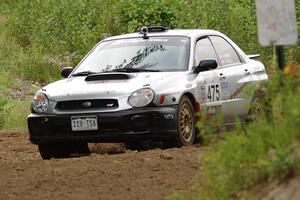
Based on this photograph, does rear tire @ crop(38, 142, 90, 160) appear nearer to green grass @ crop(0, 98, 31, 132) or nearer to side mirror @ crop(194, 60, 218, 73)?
side mirror @ crop(194, 60, 218, 73)

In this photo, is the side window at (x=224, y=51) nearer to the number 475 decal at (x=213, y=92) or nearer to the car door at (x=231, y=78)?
the car door at (x=231, y=78)

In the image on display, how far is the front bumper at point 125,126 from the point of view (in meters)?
11.0

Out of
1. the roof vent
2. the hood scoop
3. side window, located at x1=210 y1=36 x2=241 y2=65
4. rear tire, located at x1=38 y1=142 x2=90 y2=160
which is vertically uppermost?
the roof vent

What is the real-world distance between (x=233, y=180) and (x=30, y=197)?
2.29 meters

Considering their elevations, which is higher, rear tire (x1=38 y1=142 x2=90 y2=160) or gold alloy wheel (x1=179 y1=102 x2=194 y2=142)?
gold alloy wheel (x1=179 y1=102 x2=194 y2=142)

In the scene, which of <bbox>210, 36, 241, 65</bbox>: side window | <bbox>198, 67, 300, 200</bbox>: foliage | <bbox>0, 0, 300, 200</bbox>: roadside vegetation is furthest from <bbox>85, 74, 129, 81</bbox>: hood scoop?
<bbox>198, 67, 300, 200</bbox>: foliage

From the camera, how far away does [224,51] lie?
43.6ft

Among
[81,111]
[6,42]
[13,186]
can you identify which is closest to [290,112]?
[13,186]

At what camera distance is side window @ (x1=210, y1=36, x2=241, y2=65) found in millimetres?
13094

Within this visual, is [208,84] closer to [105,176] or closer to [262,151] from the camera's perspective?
[105,176]

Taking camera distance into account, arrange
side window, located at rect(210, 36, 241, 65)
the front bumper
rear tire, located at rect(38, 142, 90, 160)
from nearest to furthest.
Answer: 1. the front bumper
2. rear tire, located at rect(38, 142, 90, 160)
3. side window, located at rect(210, 36, 241, 65)

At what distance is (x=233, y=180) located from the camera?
6.48 m

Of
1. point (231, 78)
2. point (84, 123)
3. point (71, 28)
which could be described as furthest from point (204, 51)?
point (71, 28)

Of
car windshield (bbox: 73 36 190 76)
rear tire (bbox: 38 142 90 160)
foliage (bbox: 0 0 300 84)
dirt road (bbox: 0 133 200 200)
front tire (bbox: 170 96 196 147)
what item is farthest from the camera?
foliage (bbox: 0 0 300 84)
